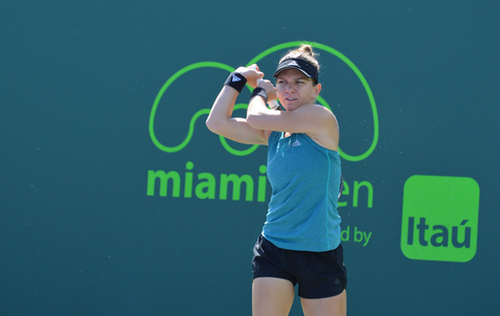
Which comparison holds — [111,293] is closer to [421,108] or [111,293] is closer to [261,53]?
[261,53]

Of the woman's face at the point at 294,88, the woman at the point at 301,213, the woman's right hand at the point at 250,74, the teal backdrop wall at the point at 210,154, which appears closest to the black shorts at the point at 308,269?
the woman at the point at 301,213

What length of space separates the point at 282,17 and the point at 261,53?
283mm

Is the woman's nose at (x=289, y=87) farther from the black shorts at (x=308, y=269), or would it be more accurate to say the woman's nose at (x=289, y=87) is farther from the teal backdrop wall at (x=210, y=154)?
the teal backdrop wall at (x=210, y=154)

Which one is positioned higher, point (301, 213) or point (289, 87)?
point (289, 87)

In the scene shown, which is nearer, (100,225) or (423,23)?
(423,23)

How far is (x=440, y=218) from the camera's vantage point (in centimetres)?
340

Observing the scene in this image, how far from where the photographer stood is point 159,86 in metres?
3.60

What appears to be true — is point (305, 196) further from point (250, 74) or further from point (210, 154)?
point (210, 154)

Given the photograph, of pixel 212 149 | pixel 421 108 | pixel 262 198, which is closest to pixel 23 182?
pixel 212 149

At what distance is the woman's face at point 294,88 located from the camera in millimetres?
2211

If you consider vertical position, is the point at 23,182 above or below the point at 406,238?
above

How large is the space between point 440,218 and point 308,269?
165 cm

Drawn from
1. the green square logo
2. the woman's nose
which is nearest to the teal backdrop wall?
the green square logo

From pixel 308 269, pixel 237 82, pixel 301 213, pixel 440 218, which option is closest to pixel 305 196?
pixel 301 213
